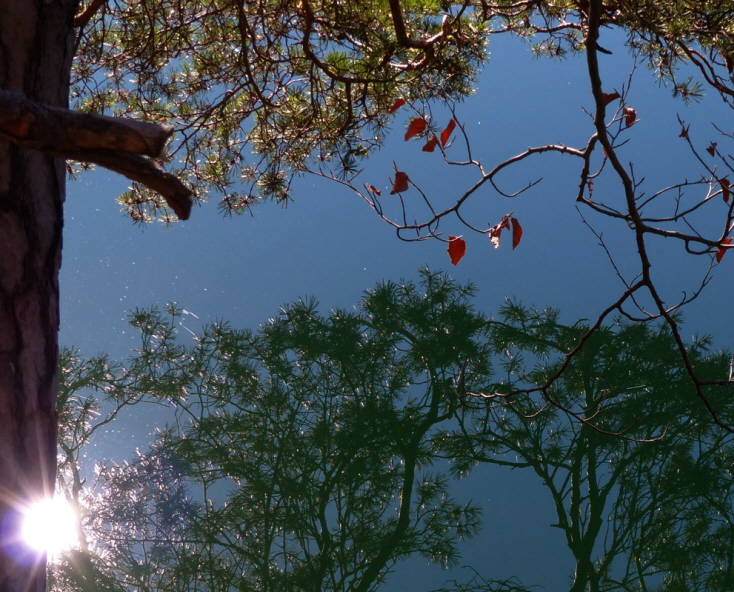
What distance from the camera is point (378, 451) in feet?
7.33

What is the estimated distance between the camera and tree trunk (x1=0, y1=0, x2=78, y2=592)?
2.00 ft

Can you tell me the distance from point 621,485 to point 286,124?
158 centimetres

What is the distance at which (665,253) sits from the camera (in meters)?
4.73

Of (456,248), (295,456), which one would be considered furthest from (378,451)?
(456,248)

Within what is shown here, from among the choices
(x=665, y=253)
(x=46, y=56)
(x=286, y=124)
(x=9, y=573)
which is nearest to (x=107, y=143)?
(x=46, y=56)

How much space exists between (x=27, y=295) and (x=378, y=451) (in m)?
1.72

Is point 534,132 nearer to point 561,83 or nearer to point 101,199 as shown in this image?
point 561,83

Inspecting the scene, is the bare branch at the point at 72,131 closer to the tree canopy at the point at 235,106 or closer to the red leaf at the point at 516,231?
the tree canopy at the point at 235,106

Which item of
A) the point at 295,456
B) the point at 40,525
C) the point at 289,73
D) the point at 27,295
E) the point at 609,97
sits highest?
the point at 289,73

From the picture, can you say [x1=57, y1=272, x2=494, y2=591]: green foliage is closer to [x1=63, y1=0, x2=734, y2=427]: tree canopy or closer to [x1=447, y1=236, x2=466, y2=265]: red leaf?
[x1=63, y1=0, x2=734, y2=427]: tree canopy

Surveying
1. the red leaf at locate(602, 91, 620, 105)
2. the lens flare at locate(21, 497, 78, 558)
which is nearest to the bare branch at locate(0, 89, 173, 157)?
the lens flare at locate(21, 497, 78, 558)

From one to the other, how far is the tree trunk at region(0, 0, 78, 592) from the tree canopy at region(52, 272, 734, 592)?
156 centimetres

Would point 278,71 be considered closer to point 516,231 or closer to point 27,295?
point 516,231

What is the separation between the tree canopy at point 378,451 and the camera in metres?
2.11
